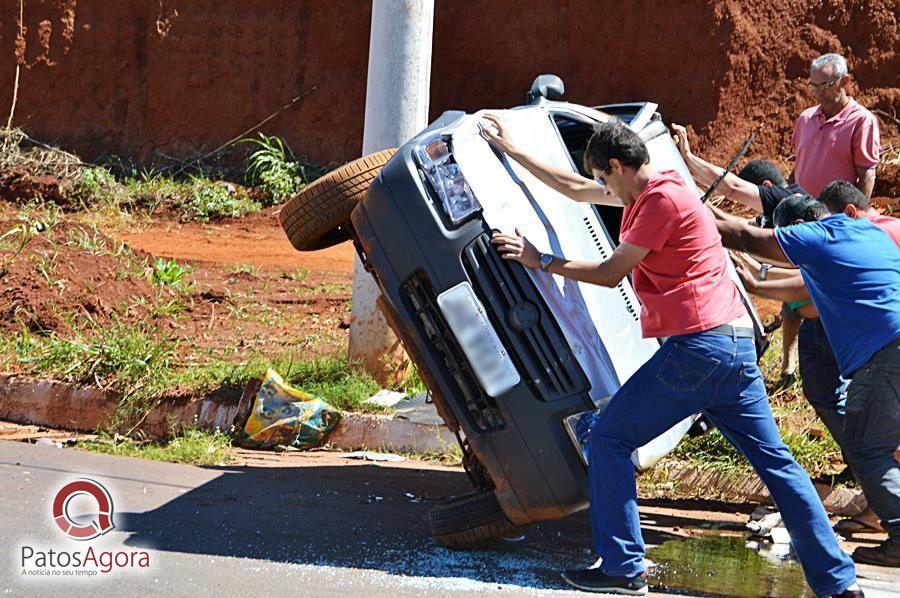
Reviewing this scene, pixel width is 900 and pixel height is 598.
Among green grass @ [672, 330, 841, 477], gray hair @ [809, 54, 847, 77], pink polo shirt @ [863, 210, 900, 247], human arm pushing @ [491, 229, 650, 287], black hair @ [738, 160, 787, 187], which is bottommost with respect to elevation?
green grass @ [672, 330, 841, 477]

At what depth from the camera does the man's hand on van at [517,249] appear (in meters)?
4.89

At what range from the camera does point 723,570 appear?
5.32 meters

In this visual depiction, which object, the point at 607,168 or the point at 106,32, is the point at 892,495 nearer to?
the point at 607,168

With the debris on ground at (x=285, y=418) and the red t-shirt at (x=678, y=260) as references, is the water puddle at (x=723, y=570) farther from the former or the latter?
the debris on ground at (x=285, y=418)

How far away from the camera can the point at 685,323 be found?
4.60 meters

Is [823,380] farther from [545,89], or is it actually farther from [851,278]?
[545,89]

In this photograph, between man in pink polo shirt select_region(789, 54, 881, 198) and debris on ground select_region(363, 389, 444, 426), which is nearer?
man in pink polo shirt select_region(789, 54, 881, 198)

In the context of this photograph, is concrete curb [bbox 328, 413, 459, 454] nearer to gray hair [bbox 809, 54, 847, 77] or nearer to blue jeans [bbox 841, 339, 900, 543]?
blue jeans [bbox 841, 339, 900, 543]

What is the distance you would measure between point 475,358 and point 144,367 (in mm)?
3571

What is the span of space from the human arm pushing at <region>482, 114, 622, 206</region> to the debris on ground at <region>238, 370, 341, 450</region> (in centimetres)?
257

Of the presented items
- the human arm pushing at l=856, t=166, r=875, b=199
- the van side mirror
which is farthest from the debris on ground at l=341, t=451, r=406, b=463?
the human arm pushing at l=856, t=166, r=875, b=199

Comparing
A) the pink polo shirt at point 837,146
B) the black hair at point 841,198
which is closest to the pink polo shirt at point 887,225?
the black hair at point 841,198

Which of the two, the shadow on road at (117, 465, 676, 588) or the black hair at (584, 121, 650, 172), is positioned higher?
the black hair at (584, 121, 650, 172)

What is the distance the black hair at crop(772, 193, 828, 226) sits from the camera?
5.10 m
